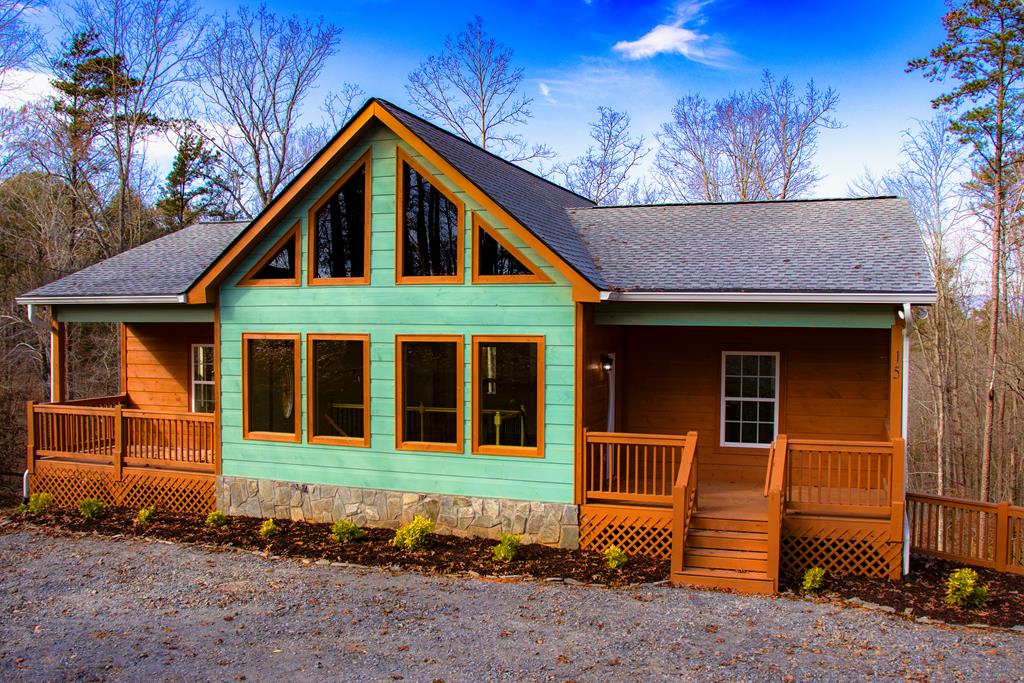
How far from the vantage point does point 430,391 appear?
10.5 meters

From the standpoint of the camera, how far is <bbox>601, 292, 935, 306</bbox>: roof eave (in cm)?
887

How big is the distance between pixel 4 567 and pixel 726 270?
32.9 ft

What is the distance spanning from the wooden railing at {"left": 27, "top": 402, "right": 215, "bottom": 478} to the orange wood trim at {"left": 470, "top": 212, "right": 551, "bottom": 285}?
17.3ft

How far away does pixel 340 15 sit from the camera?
2880 cm

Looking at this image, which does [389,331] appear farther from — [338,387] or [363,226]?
[363,226]

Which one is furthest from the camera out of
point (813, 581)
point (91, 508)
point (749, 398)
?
point (91, 508)

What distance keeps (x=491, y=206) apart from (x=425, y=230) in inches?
44.5

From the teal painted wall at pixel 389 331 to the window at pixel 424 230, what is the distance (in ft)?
0.44

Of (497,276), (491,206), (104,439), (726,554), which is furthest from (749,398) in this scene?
(104,439)

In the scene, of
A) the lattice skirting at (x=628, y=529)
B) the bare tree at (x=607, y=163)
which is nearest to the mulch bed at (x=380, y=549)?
the lattice skirting at (x=628, y=529)

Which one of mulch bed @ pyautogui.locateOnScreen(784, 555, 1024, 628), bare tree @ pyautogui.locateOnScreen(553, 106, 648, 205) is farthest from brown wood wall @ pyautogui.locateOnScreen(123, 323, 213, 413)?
bare tree @ pyautogui.locateOnScreen(553, 106, 648, 205)

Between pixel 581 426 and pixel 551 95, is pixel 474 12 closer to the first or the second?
pixel 551 95

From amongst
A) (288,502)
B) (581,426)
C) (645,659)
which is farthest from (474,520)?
(645,659)

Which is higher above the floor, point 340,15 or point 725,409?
point 340,15
